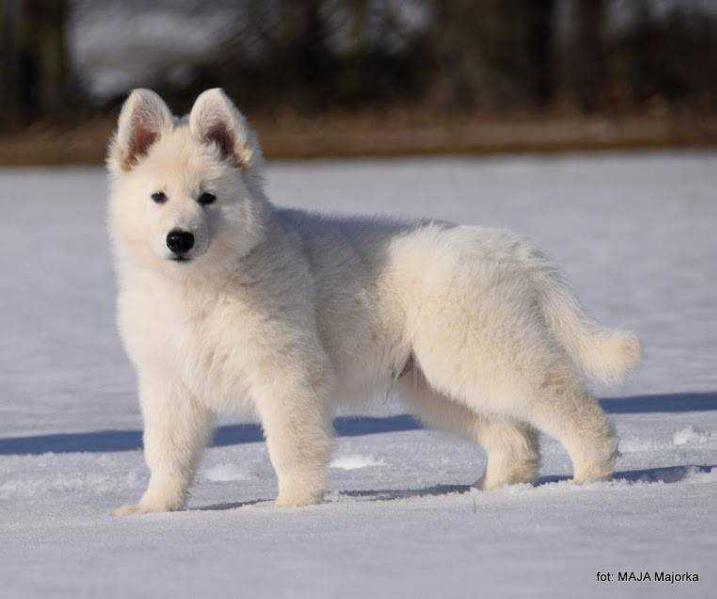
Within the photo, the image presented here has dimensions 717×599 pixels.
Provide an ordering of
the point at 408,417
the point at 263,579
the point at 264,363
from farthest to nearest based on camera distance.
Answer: the point at 408,417
the point at 264,363
the point at 263,579

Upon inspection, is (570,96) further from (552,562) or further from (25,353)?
(552,562)

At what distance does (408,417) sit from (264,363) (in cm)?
236

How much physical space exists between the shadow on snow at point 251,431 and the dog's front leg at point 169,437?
4.23 ft

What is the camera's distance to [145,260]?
5.05 meters

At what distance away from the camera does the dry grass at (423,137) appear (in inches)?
925

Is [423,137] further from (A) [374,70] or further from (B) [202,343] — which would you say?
(B) [202,343]

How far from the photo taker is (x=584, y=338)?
5289 millimetres

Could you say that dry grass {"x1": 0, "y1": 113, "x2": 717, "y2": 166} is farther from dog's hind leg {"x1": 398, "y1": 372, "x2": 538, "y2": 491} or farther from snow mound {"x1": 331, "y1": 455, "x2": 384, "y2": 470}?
dog's hind leg {"x1": 398, "y1": 372, "x2": 538, "y2": 491}

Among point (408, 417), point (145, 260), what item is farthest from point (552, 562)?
point (408, 417)

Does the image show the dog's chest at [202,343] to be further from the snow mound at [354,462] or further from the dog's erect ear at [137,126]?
the snow mound at [354,462]

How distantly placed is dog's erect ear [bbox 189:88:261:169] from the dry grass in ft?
59.6

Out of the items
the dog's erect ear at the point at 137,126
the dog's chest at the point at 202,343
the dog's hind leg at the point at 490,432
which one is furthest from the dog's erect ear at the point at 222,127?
the dog's hind leg at the point at 490,432

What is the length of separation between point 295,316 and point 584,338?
41.5 inches

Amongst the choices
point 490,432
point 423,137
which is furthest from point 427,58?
point 490,432
